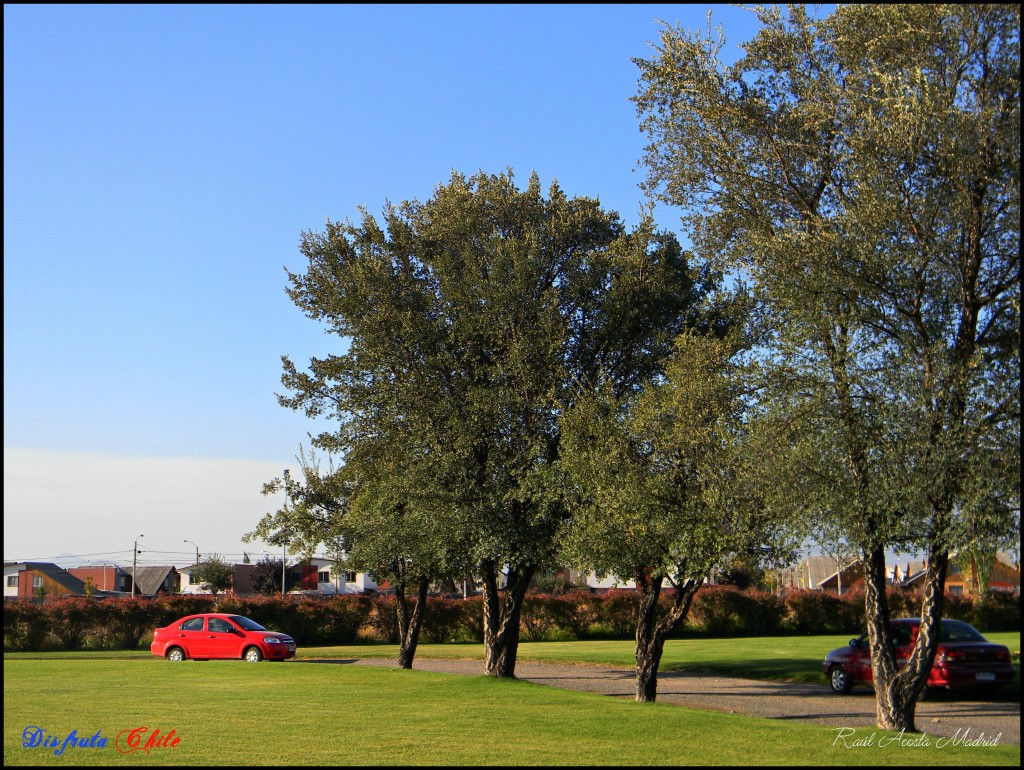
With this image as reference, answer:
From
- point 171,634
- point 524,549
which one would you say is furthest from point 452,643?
point 524,549

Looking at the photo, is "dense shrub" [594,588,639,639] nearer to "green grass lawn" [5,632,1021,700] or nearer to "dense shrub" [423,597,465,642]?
"green grass lawn" [5,632,1021,700]

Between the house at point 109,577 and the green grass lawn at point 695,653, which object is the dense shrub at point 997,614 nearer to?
the green grass lawn at point 695,653

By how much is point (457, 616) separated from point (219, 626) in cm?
1702

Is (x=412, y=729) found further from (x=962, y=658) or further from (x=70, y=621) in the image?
(x=70, y=621)

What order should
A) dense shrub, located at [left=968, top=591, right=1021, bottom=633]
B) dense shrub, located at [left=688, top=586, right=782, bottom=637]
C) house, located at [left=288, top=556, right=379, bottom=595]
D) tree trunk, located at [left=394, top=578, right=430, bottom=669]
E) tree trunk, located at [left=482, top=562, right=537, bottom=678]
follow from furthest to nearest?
house, located at [left=288, top=556, right=379, bottom=595] < dense shrub, located at [left=688, top=586, right=782, bottom=637] < dense shrub, located at [left=968, top=591, right=1021, bottom=633] < tree trunk, located at [left=394, top=578, right=430, bottom=669] < tree trunk, located at [left=482, top=562, right=537, bottom=678]

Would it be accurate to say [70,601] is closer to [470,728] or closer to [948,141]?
[470,728]

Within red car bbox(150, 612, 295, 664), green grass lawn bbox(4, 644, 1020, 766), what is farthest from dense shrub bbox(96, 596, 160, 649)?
green grass lawn bbox(4, 644, 1020, 766)

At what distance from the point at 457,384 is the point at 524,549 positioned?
178 inches

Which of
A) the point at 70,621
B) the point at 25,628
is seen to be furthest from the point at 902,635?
the point at 25,628

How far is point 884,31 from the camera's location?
14781mm

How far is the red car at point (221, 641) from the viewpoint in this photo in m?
32.2

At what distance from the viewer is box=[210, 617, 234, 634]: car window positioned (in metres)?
33.1

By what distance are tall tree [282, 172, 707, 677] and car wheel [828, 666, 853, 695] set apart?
24.8 ft

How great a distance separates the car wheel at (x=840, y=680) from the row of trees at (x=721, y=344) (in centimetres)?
542
